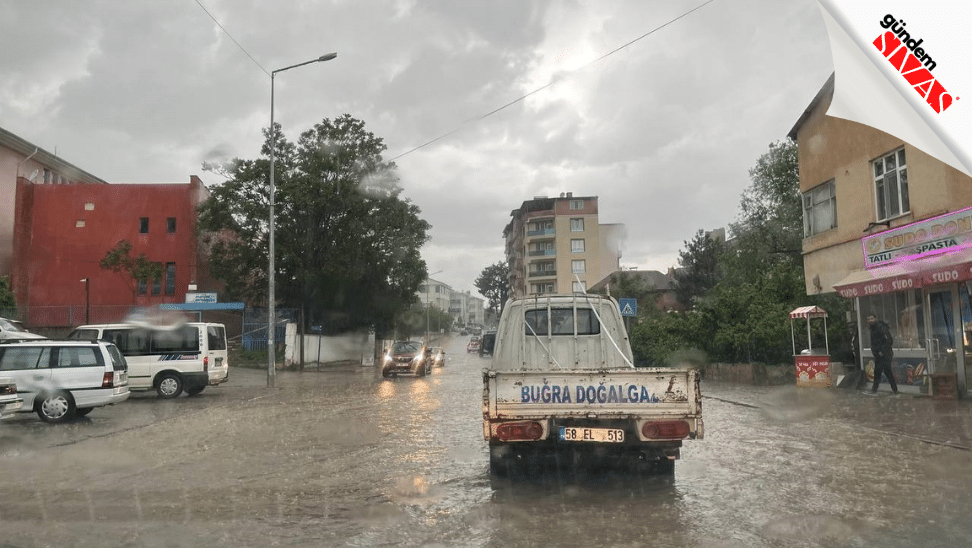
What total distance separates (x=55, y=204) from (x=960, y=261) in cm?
4521

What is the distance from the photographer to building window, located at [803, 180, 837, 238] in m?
21.5

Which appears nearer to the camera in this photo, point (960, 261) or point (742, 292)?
point (960, 261)

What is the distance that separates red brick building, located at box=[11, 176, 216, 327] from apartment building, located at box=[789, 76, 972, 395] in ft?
116

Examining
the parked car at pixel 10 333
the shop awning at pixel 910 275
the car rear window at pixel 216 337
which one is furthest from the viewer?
the car rear window at pixel 216 337

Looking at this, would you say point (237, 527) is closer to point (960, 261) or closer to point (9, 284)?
point (960, 261)

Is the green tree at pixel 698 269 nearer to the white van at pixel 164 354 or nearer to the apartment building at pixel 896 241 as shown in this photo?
the apartment building at pixel 896 241

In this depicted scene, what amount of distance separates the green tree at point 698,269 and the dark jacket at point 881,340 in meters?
40.0

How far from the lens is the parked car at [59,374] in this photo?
1457cm

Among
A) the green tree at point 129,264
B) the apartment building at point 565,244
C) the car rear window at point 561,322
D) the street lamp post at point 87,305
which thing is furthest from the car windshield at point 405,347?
the apartment building at point 565,244

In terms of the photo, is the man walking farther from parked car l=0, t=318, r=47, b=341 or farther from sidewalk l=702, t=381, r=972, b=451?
parked car l=0, t=318, r=47, b=341

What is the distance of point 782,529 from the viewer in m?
6.02

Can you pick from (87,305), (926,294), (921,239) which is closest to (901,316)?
(926,294)

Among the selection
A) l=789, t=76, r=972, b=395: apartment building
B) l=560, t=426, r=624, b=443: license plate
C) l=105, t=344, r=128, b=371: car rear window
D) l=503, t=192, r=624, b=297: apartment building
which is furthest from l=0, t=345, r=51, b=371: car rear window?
l=503, t=192, r=624, b=297: apartment building

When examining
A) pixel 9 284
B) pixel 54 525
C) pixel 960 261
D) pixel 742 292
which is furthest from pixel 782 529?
pixel 9 284
